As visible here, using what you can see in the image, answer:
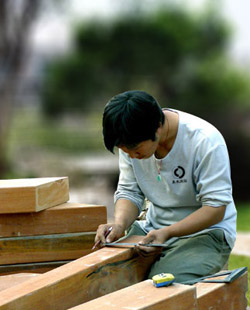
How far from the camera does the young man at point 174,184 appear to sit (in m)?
2.96

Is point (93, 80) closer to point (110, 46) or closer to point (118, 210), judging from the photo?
point (110, 46)

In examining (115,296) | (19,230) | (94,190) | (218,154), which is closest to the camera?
(115,296)

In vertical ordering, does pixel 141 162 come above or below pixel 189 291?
above

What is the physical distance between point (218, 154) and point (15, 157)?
1795 cm

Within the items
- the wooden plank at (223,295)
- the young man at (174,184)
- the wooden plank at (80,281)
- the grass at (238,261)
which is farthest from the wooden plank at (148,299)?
the grass at (238,261)

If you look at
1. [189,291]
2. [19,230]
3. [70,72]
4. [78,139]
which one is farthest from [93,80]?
[189,291]

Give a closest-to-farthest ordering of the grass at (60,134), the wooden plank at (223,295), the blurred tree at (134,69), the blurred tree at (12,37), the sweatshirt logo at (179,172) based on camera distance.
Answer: the wooden plank at (223,295) → the sweatshirt logo at (179,172) → the blurred tree at (12,37) → the blurred tree at (134,69) → the grass at (60,134)

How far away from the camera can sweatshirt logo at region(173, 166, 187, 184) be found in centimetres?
330

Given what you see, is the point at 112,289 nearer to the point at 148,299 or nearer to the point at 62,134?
the point at 148,299

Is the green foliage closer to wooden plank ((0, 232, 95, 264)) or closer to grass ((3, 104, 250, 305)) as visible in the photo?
grass ((3, 104, 250, 305))

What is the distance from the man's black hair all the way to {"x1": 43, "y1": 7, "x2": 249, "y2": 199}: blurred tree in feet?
58.2

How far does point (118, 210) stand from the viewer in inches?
139

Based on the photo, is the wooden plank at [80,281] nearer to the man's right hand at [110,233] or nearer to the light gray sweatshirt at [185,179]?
the man's right hand at [110,233]

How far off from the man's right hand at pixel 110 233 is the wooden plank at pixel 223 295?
0.63 metres
